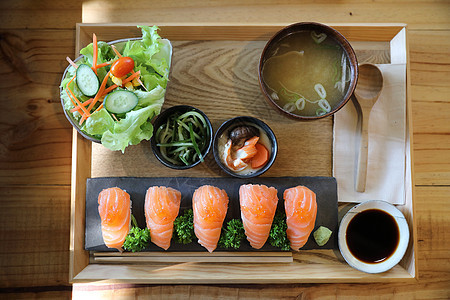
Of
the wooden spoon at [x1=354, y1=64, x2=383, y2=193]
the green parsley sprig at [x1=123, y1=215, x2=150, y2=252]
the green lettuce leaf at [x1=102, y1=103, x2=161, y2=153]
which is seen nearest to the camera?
the green lettuce leaf at [x1=102, y1=103, x2=161, y2=153]

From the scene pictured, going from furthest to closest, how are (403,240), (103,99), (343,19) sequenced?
(343,19)
(403,240)
(103,99)

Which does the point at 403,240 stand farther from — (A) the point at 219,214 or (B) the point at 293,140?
(A) the point at 219,214

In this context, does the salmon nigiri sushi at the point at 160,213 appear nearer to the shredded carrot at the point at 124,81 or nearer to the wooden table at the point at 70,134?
the wooden table at the point at 70,134

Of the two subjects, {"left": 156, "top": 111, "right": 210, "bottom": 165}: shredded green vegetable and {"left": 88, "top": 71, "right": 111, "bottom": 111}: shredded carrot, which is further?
{"left": 156, "top": 111, "right": 210, "bottom": 165}: shredded green vegetable

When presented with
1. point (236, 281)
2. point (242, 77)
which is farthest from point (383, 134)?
point (236, 281)

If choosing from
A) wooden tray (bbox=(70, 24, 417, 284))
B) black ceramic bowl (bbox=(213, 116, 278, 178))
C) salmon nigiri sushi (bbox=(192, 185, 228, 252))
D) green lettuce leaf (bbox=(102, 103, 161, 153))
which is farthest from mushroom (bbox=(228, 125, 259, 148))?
green lettuce leaf (bbox=(102, 103, 161, 153))

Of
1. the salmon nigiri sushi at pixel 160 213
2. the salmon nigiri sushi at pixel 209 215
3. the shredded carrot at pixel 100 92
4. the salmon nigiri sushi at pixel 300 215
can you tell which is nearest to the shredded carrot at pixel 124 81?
the shredded carrot at pixel 100 92

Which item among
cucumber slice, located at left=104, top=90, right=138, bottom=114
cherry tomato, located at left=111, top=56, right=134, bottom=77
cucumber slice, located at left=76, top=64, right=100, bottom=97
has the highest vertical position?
cherry tomato, located at left=111, top=56, right=134, bottom=77

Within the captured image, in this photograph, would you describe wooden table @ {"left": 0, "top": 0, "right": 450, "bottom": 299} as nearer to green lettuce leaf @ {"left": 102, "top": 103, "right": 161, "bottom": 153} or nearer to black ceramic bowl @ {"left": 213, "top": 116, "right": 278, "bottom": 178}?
green lettuce leaf @ {"left": 102, "top": 103, "right": 161, "bottom": 153}
